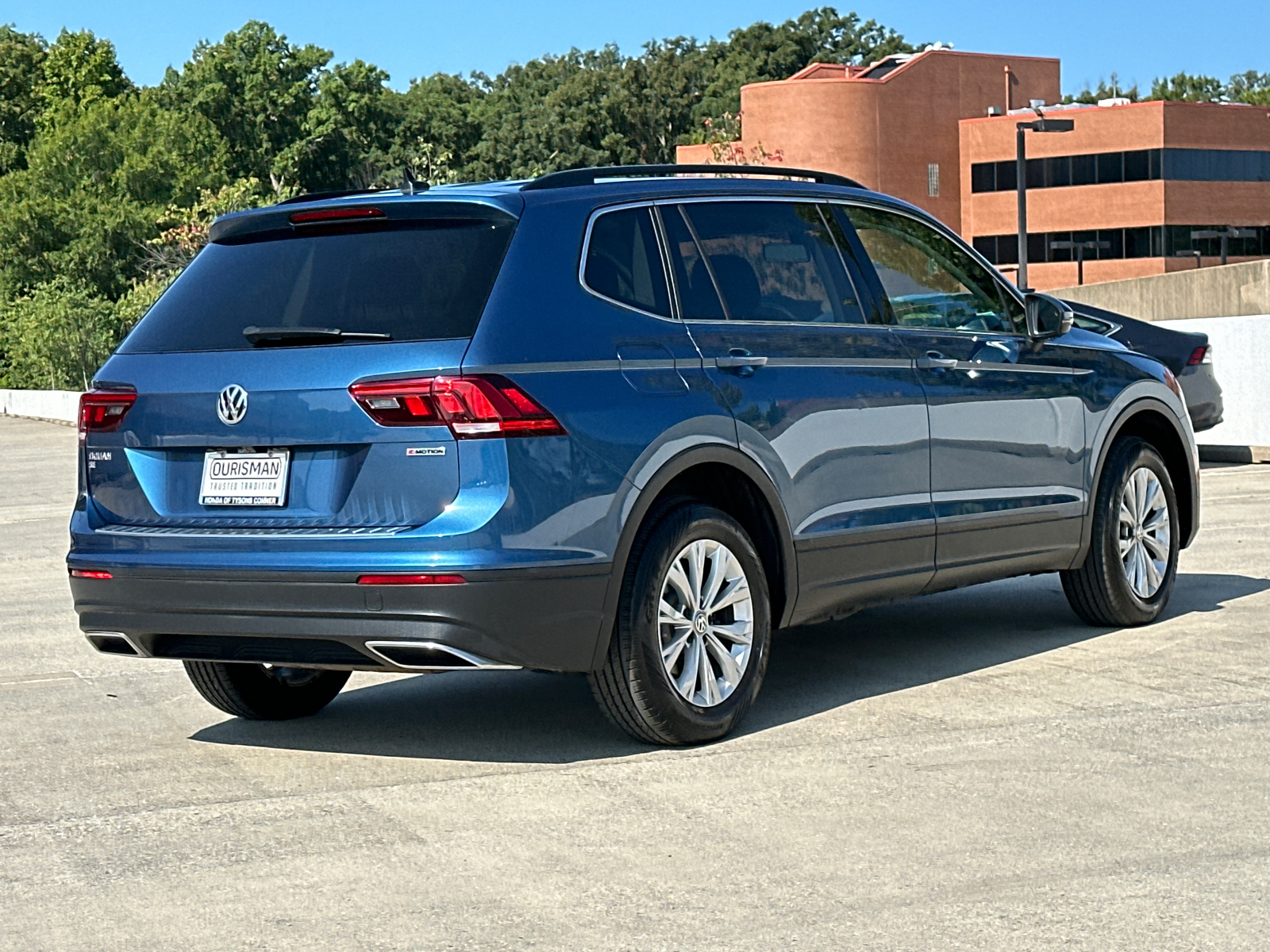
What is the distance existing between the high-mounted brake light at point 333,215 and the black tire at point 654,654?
52.3 inches

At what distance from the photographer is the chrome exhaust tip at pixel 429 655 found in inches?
232

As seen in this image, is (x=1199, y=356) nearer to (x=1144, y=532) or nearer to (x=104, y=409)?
(x=1144, y=532)

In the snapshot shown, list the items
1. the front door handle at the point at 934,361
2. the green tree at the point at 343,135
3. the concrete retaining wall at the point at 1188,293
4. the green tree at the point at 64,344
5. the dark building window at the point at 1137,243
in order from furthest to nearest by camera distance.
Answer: the green tree at the point at 343,135 < the dark building window at the point at 1137,243 < the green tree at the point at 64,344 < the concrete retaining wall at the point at 1188,293 < the front door handle at the point at 934,361

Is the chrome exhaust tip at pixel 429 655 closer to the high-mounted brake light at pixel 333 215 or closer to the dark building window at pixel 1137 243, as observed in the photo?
the high-mounted brake light at pixel 333 215

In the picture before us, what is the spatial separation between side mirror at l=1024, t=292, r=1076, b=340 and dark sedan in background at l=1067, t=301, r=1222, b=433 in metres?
7.48

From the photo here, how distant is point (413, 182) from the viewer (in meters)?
6.72

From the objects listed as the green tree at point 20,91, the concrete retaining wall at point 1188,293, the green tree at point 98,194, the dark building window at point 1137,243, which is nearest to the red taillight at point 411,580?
the concrete retaining wall at point 1188,293

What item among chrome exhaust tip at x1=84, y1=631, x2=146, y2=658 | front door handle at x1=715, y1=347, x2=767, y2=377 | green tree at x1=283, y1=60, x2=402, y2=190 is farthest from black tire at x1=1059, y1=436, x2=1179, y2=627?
green tree at x1=283, y1=60, x2=402, y2=190

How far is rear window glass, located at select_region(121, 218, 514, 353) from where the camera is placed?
6.08 meters

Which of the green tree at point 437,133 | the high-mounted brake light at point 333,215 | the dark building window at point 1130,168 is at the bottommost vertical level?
the high-mounted brake light at point 333,215

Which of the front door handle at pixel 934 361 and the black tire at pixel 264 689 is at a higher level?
the front door handle at pixel 934 361

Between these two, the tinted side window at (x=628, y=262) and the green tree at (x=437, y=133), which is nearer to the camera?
the tinted side window at (x=628, y=262)

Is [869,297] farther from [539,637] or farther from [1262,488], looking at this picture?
[1262,488]

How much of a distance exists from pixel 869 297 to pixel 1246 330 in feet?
39.1
